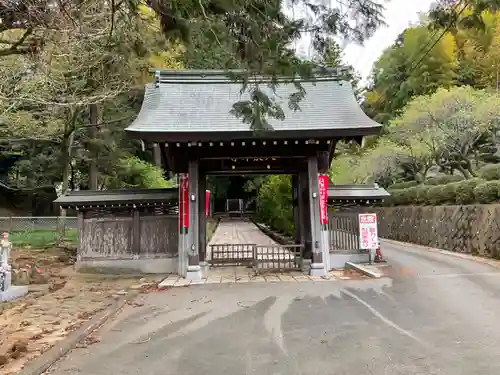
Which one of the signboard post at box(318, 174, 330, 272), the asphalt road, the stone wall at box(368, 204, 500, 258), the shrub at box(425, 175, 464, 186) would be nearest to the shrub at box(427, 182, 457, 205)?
the stone wall at box(368, 204, 500, 258)

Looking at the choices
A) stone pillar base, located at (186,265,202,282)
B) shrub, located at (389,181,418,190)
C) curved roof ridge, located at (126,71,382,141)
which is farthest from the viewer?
shrub, located at (389,181,418,190)

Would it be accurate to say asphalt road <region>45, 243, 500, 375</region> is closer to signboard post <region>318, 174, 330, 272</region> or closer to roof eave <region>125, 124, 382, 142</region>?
signboard post <region>318, 174, 330, 272</region>

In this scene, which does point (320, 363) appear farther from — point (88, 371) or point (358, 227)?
point (358, 227)

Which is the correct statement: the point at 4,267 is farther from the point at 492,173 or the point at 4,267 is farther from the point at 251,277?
the point at 492,173

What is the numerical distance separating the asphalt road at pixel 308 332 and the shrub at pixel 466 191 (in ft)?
23.8

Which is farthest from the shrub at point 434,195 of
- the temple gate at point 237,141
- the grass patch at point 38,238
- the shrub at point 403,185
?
the grass patch at point 38,238

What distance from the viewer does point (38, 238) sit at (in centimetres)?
1891

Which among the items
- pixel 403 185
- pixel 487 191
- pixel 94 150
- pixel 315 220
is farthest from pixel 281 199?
pixel 403 185

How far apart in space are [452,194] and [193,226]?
11527 mm

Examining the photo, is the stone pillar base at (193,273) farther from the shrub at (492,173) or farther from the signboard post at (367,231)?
the shrub at (492,173)

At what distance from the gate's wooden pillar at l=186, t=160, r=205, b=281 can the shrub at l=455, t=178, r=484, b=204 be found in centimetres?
1054

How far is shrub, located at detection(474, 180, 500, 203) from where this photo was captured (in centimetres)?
1377

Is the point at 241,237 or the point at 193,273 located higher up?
the point at 241,237

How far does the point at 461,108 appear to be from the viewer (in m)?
17.7
